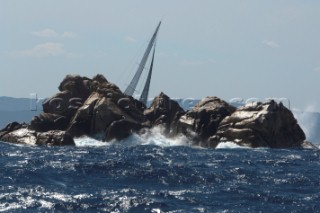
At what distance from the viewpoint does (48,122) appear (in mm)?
83938

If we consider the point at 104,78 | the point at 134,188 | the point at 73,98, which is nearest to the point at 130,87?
the point at 104,78

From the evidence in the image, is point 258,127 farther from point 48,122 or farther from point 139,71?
point 139,71

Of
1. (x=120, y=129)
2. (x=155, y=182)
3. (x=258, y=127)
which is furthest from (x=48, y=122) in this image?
(x=155, y=182)

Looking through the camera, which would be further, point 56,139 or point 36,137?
point 36,137

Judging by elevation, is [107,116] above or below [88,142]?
above

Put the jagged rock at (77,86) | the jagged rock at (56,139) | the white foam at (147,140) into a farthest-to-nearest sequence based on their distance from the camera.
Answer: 1. the jagged rock at (77,86)
2. the white foam at (147,140)
3. the jagged rock at (56,139)

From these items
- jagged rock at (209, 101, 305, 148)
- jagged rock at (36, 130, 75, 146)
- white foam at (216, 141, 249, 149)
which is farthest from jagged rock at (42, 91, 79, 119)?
white foam at (216, 141, 249, 149)

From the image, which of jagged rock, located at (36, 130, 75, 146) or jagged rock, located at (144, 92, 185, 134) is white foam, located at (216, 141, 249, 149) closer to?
jagged rock, located at (144, 92, 185, 134)

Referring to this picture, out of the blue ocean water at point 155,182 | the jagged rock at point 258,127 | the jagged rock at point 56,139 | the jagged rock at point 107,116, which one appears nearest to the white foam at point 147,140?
the jagged rock at point 107,116

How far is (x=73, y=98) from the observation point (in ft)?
288

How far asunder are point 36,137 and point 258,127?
1072 inches

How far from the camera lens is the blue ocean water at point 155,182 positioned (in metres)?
33.5

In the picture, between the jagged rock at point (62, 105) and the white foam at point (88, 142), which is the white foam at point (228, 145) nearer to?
the white foam at point (88, 142)

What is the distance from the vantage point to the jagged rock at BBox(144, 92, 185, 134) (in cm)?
8675
